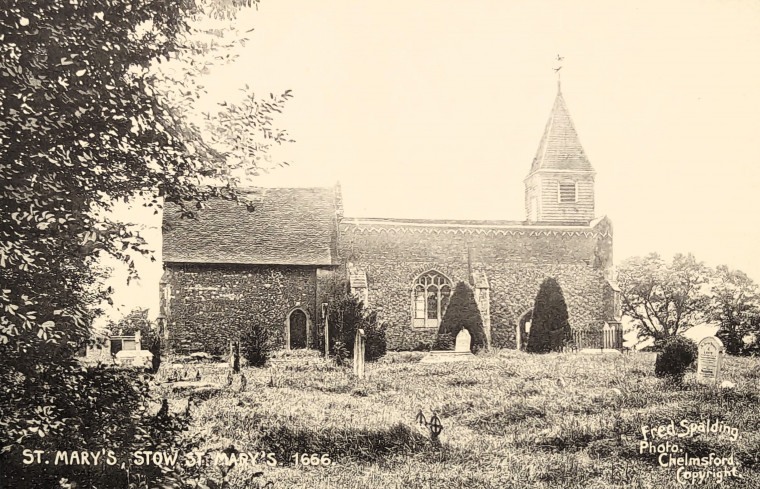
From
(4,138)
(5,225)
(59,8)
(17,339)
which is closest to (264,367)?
(17,339)

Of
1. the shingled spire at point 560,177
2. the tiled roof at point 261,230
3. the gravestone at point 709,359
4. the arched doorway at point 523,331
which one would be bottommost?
the gravestone at point 709,359

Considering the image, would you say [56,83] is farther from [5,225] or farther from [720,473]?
[720,473]

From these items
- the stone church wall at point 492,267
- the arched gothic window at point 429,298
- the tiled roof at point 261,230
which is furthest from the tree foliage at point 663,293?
the tiled roof at point 261,230

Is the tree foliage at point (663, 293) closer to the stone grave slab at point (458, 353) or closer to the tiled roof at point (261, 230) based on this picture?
the stone grave slab at point (458, 353)

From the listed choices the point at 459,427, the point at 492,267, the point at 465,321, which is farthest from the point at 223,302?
the point at 492,267

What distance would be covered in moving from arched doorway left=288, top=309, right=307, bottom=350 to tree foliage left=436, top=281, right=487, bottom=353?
198 centimetres

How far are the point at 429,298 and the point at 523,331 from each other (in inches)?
50.6

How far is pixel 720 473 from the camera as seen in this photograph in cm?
485

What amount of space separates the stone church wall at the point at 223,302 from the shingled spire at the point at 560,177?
2991mm

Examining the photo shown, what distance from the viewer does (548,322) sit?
6.68m

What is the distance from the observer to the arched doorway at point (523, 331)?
6.66 meters

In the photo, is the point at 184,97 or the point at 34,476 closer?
the point at 34,476

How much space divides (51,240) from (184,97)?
4.74 feet

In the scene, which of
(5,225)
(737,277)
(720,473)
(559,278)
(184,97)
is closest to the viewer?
(5,225)
